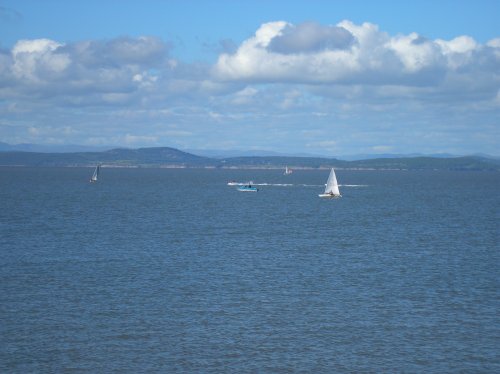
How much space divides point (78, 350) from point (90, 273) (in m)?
22.4

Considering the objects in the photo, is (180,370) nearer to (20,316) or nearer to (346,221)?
(20,316)

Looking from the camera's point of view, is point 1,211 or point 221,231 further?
point 1,211

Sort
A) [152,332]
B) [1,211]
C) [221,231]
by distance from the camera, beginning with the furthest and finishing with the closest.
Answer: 1. [1,211]
2. [221,231]
3. [152,332]

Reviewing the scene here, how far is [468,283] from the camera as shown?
61688mm

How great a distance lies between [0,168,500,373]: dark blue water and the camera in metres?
42.5

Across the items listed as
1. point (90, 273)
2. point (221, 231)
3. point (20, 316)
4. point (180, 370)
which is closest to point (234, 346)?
point (180, 370)

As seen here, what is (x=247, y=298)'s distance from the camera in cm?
5581

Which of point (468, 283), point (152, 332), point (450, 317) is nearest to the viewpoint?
point (152, 332)

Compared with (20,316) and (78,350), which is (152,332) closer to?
(78,350)

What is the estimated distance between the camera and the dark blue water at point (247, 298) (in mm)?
42531

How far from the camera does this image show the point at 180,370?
132 feet

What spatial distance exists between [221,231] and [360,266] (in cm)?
3346

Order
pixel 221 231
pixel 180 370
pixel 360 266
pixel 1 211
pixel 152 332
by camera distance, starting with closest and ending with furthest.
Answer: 1. pixel 180 370
2. pixel 152 332
3. pixel 360 266
4. pixel 221 231
5. pixel 1 211

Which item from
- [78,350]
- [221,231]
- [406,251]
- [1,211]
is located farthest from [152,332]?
[1,211]
